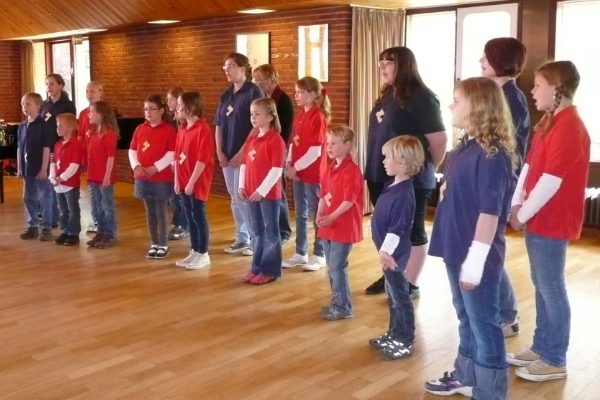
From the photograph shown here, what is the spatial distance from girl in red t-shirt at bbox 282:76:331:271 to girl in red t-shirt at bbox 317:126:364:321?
1.16 meters

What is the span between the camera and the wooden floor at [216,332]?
3.34 metres

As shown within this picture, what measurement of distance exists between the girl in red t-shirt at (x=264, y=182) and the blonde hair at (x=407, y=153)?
1430mm

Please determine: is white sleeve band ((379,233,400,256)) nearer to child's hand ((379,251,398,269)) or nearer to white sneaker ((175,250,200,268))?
child's hand ((379,251,398,269))

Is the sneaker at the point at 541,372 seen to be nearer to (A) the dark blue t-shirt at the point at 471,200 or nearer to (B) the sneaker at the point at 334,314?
(A) the dark blue t-shirt at the point at 471,200

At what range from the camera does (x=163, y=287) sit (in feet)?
16.4

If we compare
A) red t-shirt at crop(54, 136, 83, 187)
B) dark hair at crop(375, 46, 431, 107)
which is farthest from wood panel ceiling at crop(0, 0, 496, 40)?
dark hair at crop(375, 46, 431, 107)

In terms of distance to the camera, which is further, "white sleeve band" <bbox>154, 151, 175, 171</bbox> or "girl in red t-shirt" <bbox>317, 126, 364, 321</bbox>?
"white sleeve band" <bbox>154, 151, 175, 171</bbox>

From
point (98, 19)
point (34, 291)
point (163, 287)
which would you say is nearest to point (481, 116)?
point (163, 287)

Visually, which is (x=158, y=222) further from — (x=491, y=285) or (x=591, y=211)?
(x=591, y=211)

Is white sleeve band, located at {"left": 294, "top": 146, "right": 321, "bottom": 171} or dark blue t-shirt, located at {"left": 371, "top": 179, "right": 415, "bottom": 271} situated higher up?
white sleeve band, located at {"left": 294, "top": 146, "right": 321, "bottom": 171}

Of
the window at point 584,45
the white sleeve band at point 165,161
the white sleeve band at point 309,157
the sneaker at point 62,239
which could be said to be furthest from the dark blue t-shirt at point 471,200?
the window at point 584,45

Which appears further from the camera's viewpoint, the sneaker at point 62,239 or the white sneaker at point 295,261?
the sneaker at point 62,239

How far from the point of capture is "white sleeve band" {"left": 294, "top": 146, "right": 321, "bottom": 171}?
5.36 metres

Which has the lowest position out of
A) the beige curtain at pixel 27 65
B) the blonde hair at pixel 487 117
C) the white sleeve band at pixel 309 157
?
the white sleeve band at pixel 309 157
